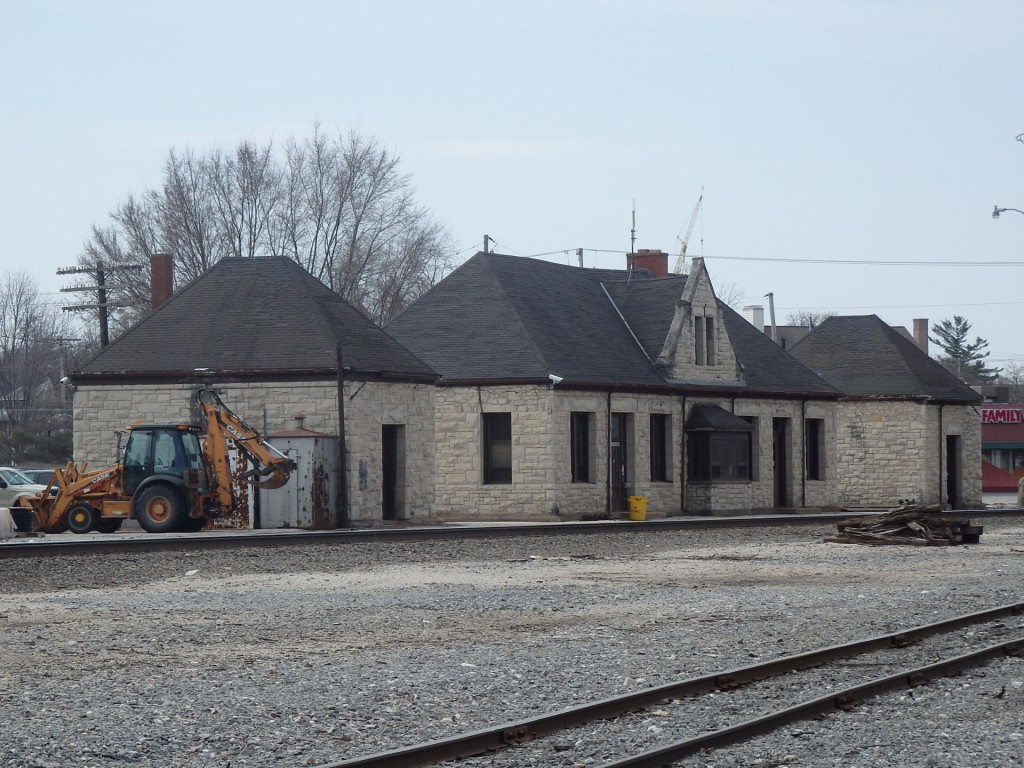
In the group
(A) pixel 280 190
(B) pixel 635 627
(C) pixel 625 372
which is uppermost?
(A) pixel 280 190

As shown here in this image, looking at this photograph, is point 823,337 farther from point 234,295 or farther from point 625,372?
point 234,295

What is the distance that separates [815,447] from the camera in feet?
165

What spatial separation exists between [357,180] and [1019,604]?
48302mm

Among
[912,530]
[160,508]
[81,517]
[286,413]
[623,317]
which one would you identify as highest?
[623,317]

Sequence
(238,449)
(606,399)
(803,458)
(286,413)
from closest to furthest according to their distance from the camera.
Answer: (238,449), (286,413), (606,399), (803,458)

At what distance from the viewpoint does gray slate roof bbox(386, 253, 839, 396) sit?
41344 mm

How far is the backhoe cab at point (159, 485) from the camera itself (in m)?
30.6

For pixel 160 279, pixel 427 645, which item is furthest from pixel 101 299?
pixel 427 645

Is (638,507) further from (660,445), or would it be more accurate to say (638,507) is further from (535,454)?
(660,445)

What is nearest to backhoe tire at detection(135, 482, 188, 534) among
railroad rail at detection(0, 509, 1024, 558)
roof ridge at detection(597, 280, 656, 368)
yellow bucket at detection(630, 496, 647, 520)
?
railroad rail at detection(0, 509, 1024, 558)

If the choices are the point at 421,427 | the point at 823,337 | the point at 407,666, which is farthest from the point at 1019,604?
the point at 823,337

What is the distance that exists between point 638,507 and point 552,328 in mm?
6059

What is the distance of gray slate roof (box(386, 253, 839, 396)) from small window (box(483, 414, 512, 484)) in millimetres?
1220

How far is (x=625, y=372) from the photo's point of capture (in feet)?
141
